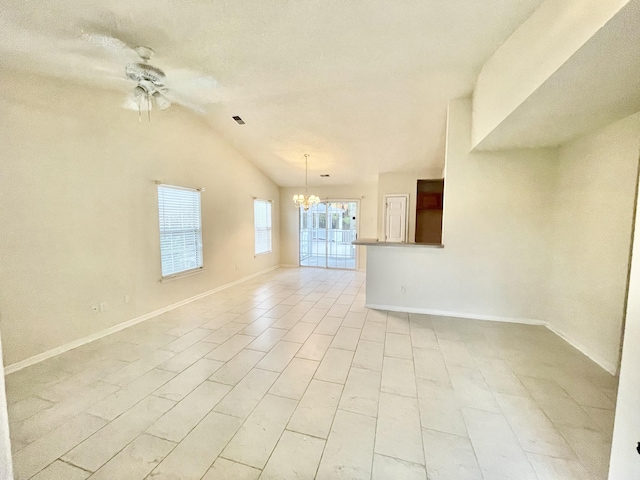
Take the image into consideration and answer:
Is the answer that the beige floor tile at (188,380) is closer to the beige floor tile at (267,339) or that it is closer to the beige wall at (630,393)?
the beige floor tile at (267,339)

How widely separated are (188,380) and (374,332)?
2125 mm

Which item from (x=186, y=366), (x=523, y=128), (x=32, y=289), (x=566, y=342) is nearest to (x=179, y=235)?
(x=32, y=289)

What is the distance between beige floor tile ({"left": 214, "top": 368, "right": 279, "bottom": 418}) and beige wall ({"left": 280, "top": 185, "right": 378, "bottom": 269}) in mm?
5564

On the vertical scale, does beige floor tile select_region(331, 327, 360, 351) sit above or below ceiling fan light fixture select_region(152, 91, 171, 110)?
below


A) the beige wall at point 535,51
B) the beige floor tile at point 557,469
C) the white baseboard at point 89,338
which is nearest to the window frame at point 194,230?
the white baseboard at point 89,338

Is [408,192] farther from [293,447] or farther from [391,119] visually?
[293,447]

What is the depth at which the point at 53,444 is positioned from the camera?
1735 millimetres

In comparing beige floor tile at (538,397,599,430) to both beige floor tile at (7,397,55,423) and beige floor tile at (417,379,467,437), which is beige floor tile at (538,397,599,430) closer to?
beige floor tile at (417,379,467,437)

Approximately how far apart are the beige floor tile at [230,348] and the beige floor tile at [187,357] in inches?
4.0

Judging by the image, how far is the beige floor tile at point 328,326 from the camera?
11.4ft

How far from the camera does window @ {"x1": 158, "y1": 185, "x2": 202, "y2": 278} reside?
4.25 m

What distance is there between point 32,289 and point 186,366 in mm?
1733

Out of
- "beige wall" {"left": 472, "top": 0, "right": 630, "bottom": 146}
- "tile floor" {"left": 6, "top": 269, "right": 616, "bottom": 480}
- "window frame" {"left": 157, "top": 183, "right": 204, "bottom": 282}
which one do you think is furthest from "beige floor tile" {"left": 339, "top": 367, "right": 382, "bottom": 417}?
"window frame" {"left": 157, "top": 183, "right": 204, "bottom": 282}

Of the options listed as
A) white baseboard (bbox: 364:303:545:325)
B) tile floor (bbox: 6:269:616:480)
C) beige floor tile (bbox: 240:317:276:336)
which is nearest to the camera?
tile floor (bbox: 6:269:616:480)
